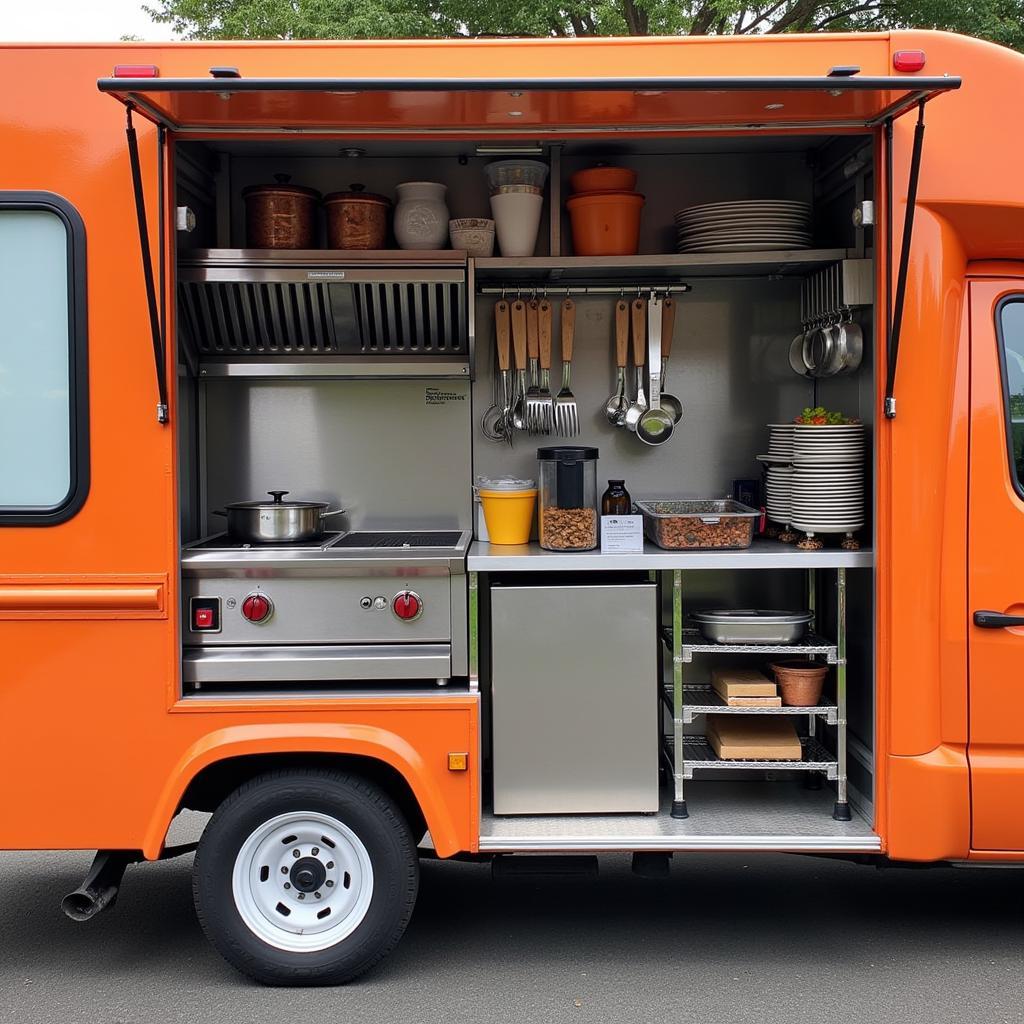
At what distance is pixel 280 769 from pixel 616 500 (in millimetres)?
1628

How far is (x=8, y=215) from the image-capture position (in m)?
3.46

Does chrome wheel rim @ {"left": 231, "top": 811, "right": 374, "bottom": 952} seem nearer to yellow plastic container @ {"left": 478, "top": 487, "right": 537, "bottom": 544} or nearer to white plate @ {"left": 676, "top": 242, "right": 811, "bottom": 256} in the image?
yellow plastic container @ {"left": 478, "top": 487, "right": 537, "bottom": 544}

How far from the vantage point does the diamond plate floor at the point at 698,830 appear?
3.63 metres

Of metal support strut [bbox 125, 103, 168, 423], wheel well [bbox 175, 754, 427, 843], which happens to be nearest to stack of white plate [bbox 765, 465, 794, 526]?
wheel well [bbox 175, 754, 427, 843]

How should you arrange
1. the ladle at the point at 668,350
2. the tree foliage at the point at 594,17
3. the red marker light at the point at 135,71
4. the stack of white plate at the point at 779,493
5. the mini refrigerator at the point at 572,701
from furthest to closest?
the tree foliage at the point at 594,17 < the ladle at the point at 668,350 < the stack of white plate at the point at 779,493 < the mini refrigerator at the point at 572,701 < the red marker light at the point at 135,71

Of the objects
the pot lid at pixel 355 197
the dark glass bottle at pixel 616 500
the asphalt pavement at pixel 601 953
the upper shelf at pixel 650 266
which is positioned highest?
the pot lid at pixel 355 197

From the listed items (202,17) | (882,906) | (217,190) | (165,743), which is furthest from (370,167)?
(202,17)

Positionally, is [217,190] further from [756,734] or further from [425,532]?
[756,734]

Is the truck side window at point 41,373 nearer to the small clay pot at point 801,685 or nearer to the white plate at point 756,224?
the white plate at point 756,224

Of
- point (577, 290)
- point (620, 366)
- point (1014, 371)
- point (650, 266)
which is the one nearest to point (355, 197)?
point (577, 290)

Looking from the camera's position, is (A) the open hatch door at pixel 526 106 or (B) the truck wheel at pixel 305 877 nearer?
(A) the open hatch door at pixel 526 106

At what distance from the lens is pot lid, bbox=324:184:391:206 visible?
4.21 metres

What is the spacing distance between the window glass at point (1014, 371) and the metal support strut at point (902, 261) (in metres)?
0.42

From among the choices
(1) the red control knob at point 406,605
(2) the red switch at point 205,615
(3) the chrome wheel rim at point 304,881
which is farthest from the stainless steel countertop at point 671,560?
(3) the chrome wheel rim at point 304,881
